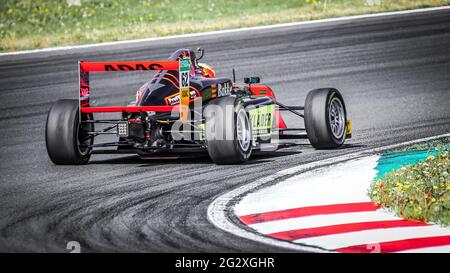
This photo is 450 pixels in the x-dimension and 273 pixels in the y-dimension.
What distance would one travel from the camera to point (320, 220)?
8297 mm

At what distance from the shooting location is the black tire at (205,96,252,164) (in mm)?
10922

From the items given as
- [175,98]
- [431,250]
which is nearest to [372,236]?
[431,250]

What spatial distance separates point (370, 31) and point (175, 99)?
11.9 metres

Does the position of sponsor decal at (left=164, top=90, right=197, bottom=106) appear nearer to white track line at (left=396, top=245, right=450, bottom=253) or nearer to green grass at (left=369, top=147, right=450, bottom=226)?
green grass at (left=369, top=147, right=450, bottom=226)

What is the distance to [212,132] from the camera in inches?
431

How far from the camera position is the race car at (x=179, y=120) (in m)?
11.1

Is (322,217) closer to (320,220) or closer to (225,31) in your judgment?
(320,220)

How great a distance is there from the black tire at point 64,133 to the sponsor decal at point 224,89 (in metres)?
1.71

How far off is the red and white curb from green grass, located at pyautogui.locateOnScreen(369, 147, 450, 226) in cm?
11

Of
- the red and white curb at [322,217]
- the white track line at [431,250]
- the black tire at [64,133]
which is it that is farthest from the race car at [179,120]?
the white track line at [431,250]

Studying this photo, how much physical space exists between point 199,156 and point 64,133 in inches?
68.0

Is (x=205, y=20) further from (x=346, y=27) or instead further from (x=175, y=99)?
(x=175, y=99)

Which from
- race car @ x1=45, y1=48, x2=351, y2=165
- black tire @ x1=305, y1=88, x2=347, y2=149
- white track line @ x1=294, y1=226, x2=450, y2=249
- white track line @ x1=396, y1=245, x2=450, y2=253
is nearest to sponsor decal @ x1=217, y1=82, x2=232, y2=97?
race car @ x1=45, y1=48, x2=351, y2=165

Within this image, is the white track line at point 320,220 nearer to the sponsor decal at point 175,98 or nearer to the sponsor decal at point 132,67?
the sponsor decal at point 132,67
